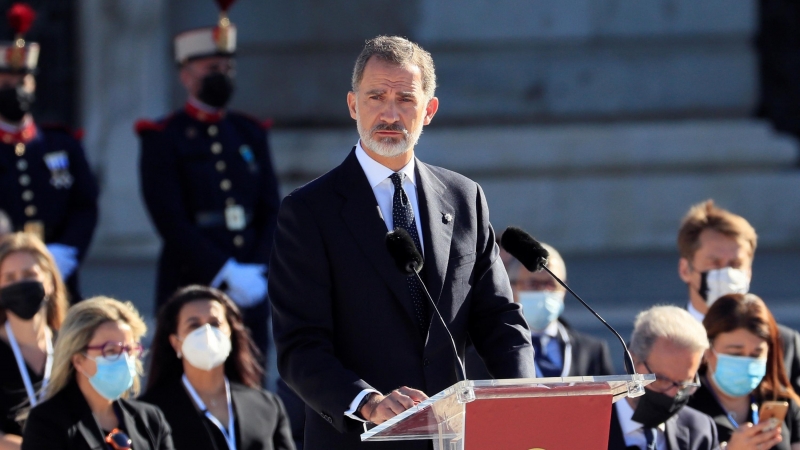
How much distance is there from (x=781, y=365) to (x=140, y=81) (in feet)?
21.4

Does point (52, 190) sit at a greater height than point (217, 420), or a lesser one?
greater

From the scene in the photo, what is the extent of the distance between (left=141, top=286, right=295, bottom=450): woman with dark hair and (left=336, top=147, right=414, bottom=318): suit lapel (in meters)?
1.90

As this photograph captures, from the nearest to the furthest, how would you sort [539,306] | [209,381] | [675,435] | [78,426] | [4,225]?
[78,426], [675,435], [209,381], [539,306], [4,225]

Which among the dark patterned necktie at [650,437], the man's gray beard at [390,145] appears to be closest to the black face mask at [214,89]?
the dark patterned necktie at [650,437]

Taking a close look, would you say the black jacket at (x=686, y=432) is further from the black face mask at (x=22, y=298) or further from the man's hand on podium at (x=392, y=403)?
the black face mask at (x=22, y=298)

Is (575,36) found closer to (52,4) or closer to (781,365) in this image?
(52,4)

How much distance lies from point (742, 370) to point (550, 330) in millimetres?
820

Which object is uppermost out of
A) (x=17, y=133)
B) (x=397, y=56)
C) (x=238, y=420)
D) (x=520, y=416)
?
(x=397, y=56)

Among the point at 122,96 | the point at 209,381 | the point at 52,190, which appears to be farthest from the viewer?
the point at 122,96

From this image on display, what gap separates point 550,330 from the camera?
17.7ft

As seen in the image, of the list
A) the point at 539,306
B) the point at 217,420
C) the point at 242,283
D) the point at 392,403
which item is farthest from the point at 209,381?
the point at 392,403

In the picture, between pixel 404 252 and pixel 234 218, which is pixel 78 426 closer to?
pixel 404 252

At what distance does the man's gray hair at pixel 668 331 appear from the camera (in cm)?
466

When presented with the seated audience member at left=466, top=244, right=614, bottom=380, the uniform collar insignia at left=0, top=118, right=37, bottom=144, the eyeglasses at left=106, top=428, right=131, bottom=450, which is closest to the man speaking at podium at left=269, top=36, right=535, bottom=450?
the eyeglasses at left=106, top=428, right=131, bottom=450
